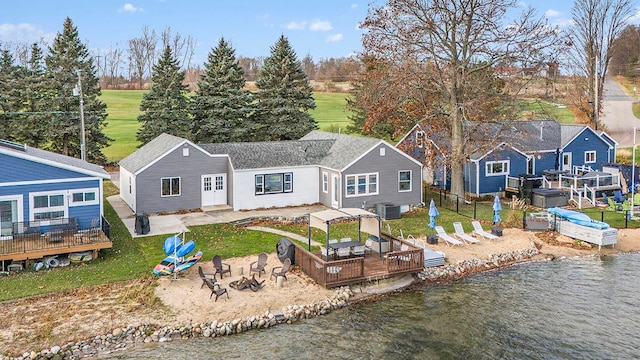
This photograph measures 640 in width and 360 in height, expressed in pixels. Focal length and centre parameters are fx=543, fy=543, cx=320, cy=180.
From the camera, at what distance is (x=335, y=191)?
28.8m

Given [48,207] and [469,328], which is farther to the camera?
[48,207]

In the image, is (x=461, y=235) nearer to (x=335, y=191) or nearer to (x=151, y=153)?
(x=335, y=191)

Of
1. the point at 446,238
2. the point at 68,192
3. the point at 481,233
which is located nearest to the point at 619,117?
the point at 481,233

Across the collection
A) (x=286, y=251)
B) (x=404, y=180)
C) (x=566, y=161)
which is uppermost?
(x=566, y=161)

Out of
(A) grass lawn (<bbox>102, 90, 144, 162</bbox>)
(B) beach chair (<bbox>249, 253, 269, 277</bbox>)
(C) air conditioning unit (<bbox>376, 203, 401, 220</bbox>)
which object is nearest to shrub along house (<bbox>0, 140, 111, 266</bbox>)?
(B) beach chair (<bbox>249, 253, 269, 277</bbox>)

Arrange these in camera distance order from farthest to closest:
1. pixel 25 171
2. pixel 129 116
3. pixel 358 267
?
pixel 129 116 → pixel 25 171 → pixel 358 267

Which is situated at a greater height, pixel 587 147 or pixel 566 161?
pixel 587 147

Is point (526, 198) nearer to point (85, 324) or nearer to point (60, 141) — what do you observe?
point (85, 324)

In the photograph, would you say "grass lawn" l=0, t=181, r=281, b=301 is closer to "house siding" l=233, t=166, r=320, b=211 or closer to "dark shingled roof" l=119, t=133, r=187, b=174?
"dark shingled roof" l=119, t=133, r=187, b=174

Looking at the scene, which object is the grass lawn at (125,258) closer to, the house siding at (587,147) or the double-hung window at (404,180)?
the double-hung window at (404,180)

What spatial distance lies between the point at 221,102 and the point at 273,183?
53.9 feet

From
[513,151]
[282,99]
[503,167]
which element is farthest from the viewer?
[282,99]

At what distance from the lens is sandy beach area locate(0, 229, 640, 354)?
1447cm

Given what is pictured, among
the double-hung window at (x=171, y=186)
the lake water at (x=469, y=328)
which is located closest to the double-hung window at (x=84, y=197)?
the double-hung window at (x=171, y=186)
